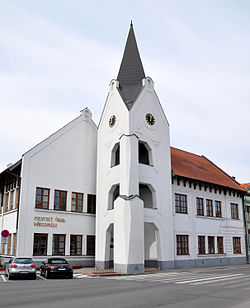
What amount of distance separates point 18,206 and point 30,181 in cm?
224

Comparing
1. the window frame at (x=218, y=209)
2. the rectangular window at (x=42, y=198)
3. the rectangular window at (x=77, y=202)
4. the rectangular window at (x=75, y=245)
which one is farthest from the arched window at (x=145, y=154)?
the window frame at (x=218, y=209)

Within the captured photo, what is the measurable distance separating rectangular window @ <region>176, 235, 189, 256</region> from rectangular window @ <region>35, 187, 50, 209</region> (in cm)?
1234

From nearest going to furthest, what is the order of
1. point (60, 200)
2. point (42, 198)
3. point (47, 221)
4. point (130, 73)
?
1. point (47, 221)
2. point (42, 198)
3. point (60, 200)
4. point (130, 73)

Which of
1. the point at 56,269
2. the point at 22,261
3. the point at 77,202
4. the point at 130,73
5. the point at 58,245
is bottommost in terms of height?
the point at 56,269

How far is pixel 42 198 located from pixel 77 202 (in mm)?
3552

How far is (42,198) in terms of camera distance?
2766cm

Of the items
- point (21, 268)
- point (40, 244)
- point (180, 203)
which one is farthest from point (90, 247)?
point (21, 268)

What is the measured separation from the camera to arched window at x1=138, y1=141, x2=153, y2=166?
96.8ft

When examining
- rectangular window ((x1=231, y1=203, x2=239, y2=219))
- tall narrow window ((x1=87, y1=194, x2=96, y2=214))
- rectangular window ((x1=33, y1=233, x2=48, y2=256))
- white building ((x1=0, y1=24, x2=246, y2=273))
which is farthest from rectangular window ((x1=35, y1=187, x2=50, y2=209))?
rectangular window ((x1=231, y1=203, x2=239, y2=219))

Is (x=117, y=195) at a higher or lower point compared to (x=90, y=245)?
higher

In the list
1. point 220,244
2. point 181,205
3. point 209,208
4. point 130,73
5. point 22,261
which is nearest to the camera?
point 22,261

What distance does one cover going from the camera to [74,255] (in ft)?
93.4

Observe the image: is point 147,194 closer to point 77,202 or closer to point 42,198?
point 77,202

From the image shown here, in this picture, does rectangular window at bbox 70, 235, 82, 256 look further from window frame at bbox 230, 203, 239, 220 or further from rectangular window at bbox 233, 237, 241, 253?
window frame at bbox 230, 203, 239, 220
